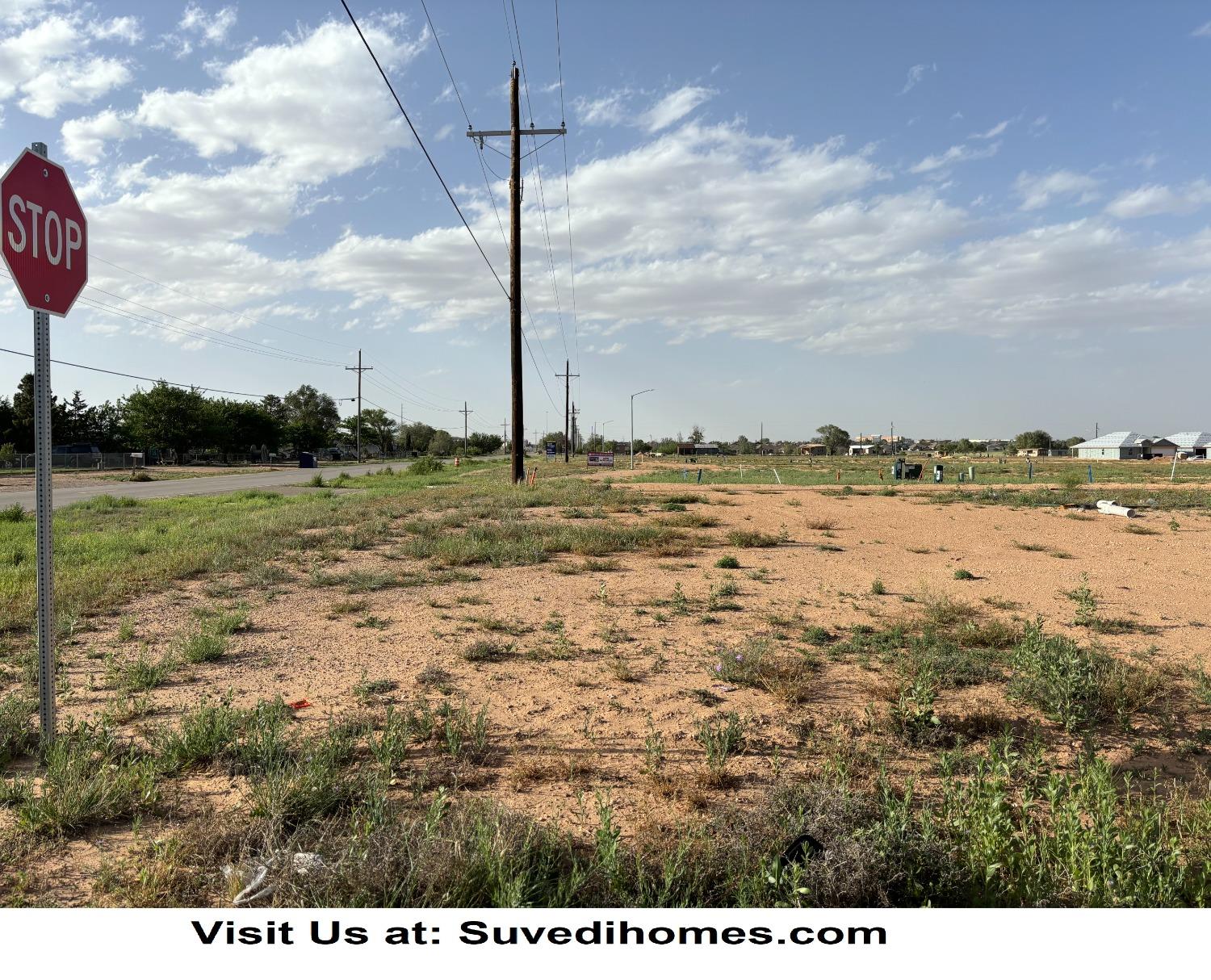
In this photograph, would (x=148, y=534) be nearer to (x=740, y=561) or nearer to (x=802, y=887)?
(x=740, y=561)

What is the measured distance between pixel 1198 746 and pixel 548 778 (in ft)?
14.0

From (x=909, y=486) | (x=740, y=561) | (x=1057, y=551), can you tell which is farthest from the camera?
(x=909, y=486)

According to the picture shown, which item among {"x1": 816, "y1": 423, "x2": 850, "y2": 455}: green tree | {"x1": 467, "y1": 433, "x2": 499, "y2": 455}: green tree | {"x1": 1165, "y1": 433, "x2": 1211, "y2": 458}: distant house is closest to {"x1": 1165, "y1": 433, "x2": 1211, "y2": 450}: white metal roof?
{"x1": 1165, "y1": 433, "x2": 1211, "y2": 458}: distant house

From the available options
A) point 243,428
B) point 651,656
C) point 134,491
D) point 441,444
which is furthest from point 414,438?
point 651,656

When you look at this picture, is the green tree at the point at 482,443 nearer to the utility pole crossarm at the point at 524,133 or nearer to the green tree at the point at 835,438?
the green tree at the point at 835,438

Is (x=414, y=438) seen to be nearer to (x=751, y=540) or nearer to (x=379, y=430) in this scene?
(x=379, y=430)

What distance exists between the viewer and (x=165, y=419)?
77688 millimetres

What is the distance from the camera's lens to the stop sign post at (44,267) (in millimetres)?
3648

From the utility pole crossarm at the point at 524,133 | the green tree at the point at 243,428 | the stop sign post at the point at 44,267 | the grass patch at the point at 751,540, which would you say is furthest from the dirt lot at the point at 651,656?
the green tree at the point at 243,428

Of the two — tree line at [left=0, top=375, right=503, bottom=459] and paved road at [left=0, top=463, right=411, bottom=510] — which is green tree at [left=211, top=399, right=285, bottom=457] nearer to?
tree line at [left=0, top=375, right=503, bottom=459]

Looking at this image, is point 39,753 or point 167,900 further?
point 39,753

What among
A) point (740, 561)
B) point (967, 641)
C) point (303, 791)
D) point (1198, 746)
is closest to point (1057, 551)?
point (740, 561)

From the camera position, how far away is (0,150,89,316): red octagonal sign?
11.9 ft

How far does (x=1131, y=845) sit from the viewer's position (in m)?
2.91
